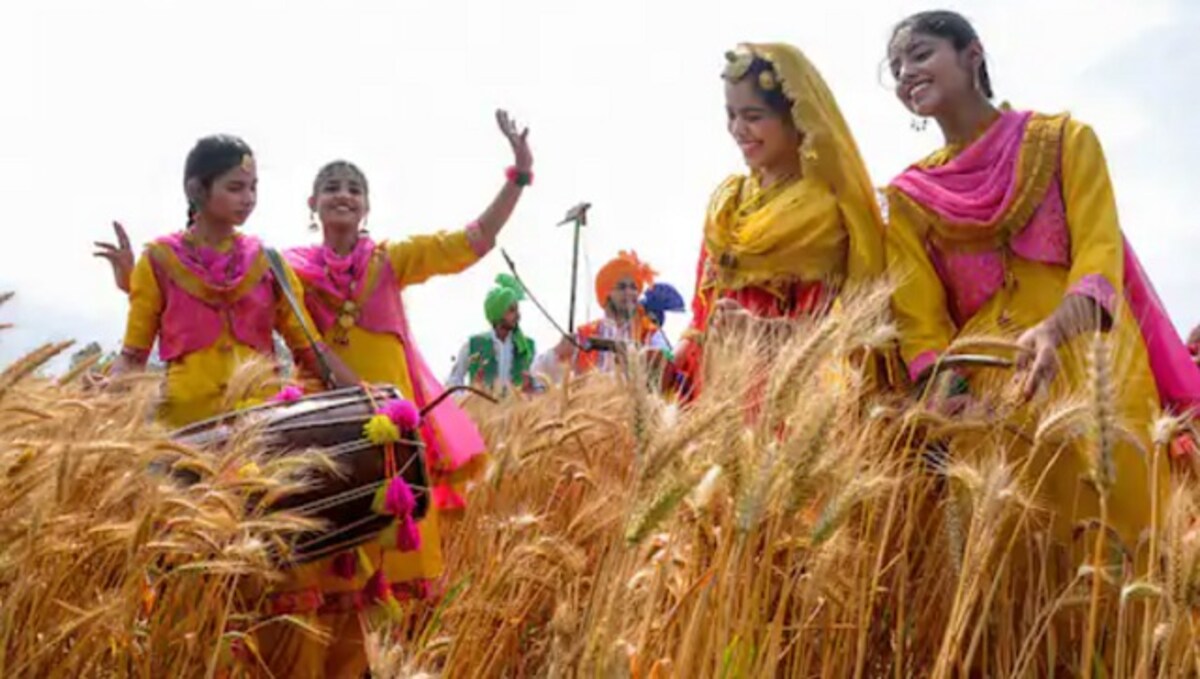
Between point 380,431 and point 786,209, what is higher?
point 786,209

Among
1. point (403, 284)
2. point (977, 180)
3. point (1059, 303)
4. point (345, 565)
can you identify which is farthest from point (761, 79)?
point (345, 565)

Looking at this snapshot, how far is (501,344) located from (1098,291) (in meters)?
5.11

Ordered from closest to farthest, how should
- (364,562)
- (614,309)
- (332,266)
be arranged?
1. (364,562)
2. (332,266)
3. (614,309)

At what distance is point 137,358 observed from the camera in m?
3.11

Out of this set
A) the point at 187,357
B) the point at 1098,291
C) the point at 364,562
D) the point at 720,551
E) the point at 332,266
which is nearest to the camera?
the point at 720,551

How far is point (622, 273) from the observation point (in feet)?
24.0

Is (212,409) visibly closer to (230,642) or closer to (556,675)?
(230,642)

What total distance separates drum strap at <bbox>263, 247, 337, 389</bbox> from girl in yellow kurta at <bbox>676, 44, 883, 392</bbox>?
929 mm

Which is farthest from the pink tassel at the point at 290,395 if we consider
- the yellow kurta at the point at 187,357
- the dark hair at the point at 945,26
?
the dark hair at the point at 945,26

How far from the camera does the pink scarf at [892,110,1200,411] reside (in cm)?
235

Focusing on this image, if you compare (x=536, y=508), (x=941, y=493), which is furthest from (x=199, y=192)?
(x=941, y=493)

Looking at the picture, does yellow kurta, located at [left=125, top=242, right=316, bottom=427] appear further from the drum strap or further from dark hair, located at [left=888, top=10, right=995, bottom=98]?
dark hair, located at [left=888, top=10, right=995, bottom=98]

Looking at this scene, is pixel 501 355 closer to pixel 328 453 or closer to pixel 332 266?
pixel 332 266

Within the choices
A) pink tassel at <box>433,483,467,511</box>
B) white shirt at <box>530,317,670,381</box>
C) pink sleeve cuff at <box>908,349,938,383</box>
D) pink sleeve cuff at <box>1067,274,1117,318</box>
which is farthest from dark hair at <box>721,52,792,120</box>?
white shirt at <box>530,317,670,381</box>
